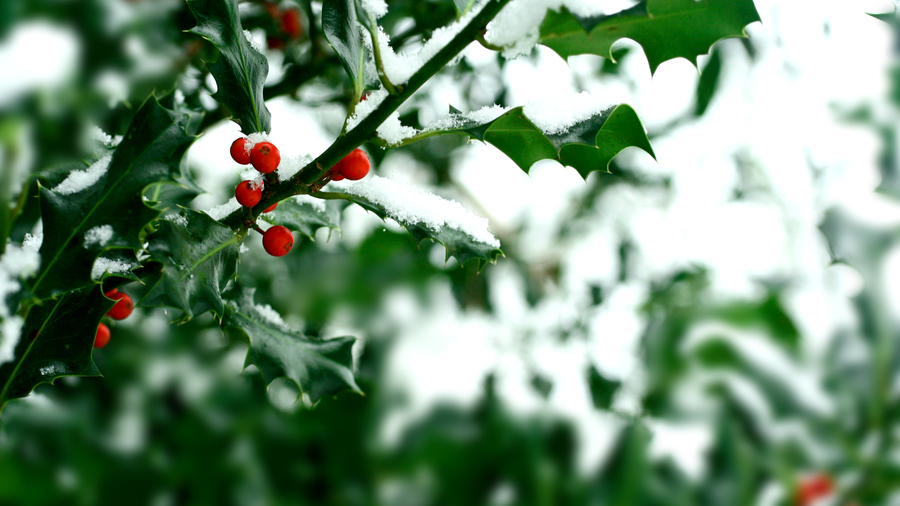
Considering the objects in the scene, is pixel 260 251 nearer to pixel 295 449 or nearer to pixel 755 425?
pixel 295 449

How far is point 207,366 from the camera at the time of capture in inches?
77.3

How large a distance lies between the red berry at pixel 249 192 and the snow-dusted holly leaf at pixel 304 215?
0.32 ft

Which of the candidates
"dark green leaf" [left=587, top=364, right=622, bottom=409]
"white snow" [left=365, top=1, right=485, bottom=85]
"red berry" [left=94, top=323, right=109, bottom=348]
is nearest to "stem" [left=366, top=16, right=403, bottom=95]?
"white snow" [left=365, top=1, right=485, bottom=85]

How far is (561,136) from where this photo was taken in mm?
454

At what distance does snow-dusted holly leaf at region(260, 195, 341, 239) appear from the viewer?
23.5 inches

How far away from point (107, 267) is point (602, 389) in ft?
5.42

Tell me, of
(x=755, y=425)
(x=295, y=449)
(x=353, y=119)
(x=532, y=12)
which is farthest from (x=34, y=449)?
(x=755, y=425)

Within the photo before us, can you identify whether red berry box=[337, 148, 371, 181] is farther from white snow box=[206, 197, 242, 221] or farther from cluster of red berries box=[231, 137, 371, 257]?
white snow box=[206, 197, 242, 221]

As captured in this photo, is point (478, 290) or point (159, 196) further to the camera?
point (478, 290)

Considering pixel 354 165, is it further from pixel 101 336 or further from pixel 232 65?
pixel 101 336

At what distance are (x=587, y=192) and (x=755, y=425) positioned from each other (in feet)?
5.06

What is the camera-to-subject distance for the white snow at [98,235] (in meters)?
0.41

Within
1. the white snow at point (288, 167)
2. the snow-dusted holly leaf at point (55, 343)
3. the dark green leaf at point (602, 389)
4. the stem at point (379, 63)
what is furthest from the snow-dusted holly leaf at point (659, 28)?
the dark green leaf at point (602, 389)

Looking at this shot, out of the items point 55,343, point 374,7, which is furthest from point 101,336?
point 374,7
